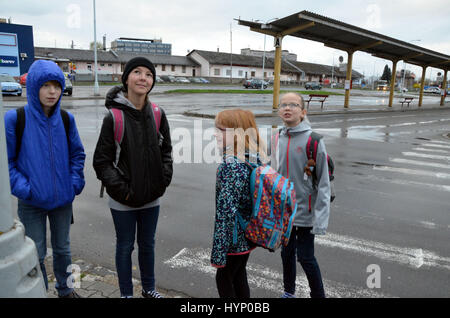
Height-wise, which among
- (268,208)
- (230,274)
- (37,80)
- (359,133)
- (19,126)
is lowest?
(359,133)

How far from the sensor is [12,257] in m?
1.58

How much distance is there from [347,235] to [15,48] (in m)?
4.49

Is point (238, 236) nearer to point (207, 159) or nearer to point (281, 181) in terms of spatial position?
point (281, 181)

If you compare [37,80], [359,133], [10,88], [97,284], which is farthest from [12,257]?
[10,88]

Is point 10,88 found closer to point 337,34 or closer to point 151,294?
point 337,34

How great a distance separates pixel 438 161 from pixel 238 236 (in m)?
8.98

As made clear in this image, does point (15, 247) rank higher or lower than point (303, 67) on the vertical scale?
lower

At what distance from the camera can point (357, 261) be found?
4.09 metres

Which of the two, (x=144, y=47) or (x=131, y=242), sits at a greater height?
(x=144, y=47)

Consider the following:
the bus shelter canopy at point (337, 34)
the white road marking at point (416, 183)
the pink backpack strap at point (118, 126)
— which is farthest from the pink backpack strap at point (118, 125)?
the bus shelter canopy at point (337, 34)

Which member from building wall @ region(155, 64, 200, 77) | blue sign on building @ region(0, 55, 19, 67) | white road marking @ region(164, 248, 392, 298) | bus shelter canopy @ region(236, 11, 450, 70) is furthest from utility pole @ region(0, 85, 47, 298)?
building wall @ region(155, 64, 200, 77)

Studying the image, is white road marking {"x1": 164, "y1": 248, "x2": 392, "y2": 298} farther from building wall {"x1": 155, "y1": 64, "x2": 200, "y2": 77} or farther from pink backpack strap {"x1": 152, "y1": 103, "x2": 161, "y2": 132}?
building wall {"x1": 155, "y1": 64, "x2": 200, "y2": 77}

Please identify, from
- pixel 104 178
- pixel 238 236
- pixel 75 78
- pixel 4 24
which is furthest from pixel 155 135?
pixel 75 78

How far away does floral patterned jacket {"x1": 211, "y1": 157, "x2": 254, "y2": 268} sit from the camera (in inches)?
99.3
